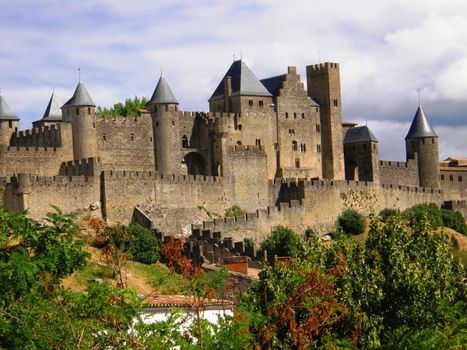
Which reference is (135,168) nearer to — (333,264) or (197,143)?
(197,143)

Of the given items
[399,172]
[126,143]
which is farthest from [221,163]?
[399,172]

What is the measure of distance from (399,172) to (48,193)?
34.3 meters

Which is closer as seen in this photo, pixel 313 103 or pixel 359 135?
pixel 313 103

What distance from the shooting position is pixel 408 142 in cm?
9019

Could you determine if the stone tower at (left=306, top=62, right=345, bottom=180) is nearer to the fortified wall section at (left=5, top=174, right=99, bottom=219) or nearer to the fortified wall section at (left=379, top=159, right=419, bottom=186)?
the fortified wall section at (left=379, top=159, right=419, bottom=186)

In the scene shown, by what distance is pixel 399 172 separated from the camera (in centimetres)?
8631

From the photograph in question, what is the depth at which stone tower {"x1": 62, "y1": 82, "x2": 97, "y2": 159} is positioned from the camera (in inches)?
2638

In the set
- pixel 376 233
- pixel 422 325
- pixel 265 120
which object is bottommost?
pixel 422 325

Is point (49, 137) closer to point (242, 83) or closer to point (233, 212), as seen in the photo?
point (233, 212)

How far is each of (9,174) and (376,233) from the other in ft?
111

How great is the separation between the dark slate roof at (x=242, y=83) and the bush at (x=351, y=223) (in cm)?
965

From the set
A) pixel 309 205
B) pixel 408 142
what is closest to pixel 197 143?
pixel 309 205

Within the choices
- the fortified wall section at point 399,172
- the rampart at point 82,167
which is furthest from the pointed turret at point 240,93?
the rampart at point 82,167

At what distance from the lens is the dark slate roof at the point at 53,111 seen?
241 ft
